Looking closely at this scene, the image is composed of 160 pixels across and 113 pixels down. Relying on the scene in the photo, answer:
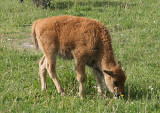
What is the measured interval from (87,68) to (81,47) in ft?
3.76

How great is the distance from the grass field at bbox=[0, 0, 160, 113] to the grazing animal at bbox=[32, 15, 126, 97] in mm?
251

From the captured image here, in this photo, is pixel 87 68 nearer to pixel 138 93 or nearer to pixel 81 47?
pixel 81 47

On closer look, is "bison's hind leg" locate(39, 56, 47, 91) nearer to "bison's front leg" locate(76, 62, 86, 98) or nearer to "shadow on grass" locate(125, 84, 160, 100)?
"bison's front leg" locate(76, 62, 86, 98)

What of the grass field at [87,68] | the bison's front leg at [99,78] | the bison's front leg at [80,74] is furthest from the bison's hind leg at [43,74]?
the bison's front leg at [99,78]

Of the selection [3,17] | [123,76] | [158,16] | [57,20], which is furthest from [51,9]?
[123,76]

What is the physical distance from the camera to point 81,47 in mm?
6156

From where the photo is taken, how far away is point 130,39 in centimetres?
946

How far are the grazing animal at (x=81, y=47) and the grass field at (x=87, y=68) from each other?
9.9 inches

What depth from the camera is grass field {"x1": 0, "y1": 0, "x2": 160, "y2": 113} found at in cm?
558

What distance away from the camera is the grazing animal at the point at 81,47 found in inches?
241

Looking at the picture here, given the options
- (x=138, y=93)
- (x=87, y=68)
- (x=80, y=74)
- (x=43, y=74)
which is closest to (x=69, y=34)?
(x=80, y=74)

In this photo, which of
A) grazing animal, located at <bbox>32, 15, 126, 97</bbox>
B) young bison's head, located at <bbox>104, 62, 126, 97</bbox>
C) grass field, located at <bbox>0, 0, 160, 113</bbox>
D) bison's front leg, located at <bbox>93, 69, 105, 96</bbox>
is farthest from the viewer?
bison's front leg, located at <bbox>93, 69, 105, 96</bbox>

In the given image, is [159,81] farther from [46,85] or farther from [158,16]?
[158,16]

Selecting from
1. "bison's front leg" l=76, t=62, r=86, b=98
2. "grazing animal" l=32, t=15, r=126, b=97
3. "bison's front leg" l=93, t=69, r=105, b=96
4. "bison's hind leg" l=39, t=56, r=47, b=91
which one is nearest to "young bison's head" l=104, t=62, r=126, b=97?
"grazing animal" l=32, t=15, r=126, b=97
